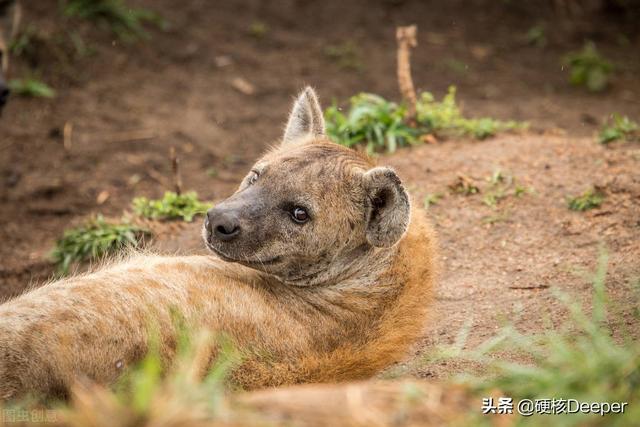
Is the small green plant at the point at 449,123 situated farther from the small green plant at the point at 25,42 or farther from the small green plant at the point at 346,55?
the small green plant at the point at 25,42

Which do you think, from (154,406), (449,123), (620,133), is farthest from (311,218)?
(620,133)

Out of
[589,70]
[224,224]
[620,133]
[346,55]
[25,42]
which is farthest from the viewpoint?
[346,55]

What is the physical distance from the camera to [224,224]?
3846mm

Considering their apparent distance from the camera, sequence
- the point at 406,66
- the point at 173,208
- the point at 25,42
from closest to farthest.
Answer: the point at 173,208 → the point at 406,66 → the point at 25,42

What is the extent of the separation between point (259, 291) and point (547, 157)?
9.97 feet

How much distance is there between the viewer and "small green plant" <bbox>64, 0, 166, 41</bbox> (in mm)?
8891

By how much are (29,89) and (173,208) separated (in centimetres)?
311

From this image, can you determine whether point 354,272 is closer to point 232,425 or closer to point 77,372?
point 77,372

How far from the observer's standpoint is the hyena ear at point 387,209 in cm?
386

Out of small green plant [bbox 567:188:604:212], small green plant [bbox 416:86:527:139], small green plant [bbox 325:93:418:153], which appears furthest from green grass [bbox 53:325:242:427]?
small green plant [bbox 416:86:527:139]

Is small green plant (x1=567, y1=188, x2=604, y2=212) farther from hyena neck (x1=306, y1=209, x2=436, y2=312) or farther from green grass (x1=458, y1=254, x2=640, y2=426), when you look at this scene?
green grass (x1=458, y1=254, x2=640, y2=426)

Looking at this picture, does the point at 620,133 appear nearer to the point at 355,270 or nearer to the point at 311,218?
the point at 355,270

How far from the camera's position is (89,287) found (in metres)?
3.54

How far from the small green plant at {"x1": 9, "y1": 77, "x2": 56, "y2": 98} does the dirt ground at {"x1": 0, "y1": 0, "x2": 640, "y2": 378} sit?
10 cm
